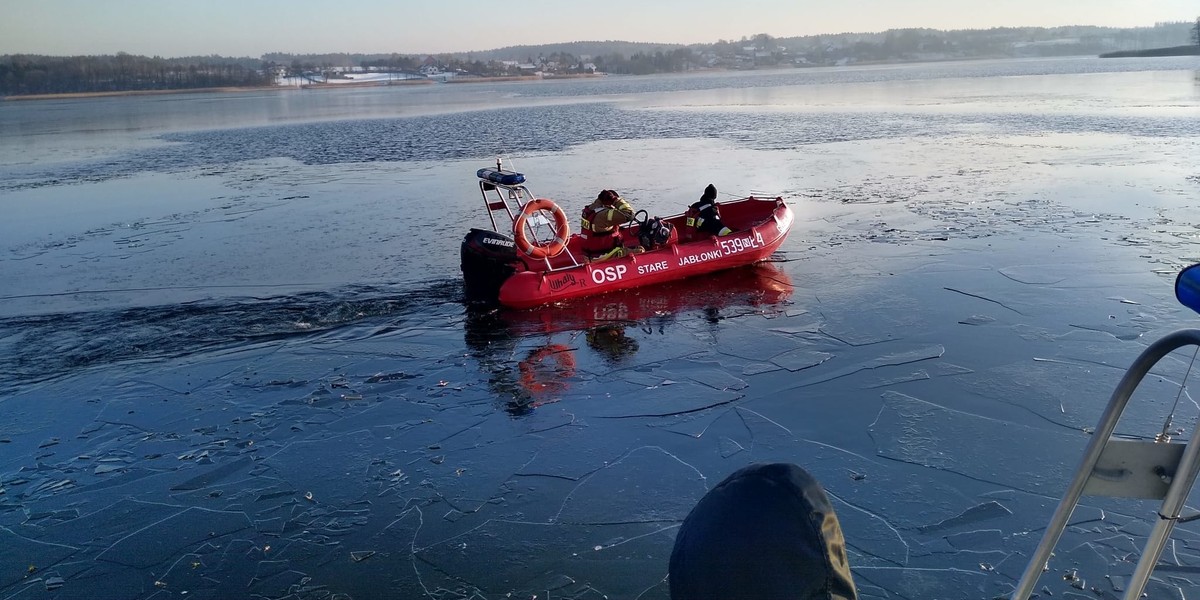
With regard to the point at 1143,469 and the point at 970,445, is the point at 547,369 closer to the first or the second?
the point at 970,445

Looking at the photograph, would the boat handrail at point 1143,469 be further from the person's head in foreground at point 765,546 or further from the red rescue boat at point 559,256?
the red rescue boat at point 559,256

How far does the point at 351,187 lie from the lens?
708 inches

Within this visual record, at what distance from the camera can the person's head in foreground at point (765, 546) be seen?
172 centimetres

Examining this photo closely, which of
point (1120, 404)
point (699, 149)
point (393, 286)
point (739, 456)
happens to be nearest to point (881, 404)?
point (739, 456)

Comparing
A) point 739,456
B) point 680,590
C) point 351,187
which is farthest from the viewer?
point 351,187

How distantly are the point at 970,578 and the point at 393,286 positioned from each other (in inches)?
299

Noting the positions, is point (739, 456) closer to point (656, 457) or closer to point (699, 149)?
point (656, 457)

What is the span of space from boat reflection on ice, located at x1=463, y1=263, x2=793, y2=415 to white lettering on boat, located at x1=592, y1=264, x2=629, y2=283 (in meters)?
0.25

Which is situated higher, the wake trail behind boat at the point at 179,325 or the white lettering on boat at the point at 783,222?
the white lettering on boat at the point at 783,222

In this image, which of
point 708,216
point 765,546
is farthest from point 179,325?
point 765,546

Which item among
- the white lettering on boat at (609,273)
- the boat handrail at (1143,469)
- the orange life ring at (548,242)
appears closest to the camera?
the boat handrail at (1143,469)

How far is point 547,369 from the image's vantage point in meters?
7.39

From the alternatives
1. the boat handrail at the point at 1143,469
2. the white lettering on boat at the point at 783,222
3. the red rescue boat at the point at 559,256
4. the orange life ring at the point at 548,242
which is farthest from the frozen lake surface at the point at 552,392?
the boat handrail at the point at 1143,469

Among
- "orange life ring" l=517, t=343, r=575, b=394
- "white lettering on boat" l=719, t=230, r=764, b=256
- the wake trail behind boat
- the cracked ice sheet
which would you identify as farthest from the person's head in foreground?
"white lettering on boat" l=719, t=230, r=764, b=256
